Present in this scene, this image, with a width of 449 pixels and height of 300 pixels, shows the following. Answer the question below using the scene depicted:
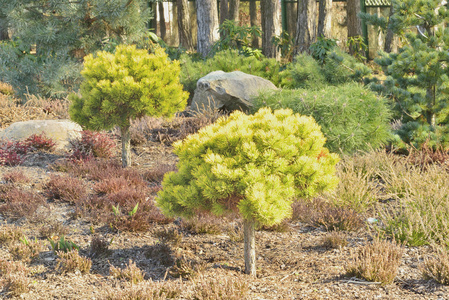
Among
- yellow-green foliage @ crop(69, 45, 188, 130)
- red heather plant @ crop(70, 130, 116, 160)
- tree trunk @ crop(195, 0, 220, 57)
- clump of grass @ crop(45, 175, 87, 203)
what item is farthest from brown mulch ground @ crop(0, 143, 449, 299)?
tree trunk @ crop(195, 0, 220, 57)

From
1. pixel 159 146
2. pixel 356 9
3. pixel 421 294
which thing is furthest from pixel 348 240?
pixel 356 9

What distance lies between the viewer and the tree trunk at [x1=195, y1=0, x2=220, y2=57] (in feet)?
42.9

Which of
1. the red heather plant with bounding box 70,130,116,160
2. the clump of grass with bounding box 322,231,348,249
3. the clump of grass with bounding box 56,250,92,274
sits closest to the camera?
the clump of grass with bounding box 56,250,92,274

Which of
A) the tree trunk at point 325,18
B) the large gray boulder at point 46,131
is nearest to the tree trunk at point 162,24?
the tree trunk at point 325,18

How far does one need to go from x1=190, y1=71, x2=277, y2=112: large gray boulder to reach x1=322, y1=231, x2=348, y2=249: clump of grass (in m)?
5.35

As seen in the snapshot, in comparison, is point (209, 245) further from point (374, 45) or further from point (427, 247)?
point (374, 45)

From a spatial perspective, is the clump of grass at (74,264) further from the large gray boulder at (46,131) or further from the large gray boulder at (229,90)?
the large gray boulder at (229,90)

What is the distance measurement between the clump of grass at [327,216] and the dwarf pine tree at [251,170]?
105 centimetres

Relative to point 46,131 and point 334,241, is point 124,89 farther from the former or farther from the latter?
point 334,241

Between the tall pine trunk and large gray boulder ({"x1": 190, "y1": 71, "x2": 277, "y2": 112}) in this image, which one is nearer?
large gray boulder ({"x1": 190, "y1": 71, "x2": 277, "y2": 112})

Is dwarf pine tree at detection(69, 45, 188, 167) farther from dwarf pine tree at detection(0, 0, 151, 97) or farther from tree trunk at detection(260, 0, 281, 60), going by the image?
tree trunk at detection(260, 0, 281, 60)

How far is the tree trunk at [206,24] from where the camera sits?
42.9ft

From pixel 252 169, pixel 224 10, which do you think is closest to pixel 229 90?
pixel 252 169

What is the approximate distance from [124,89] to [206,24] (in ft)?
23.9
